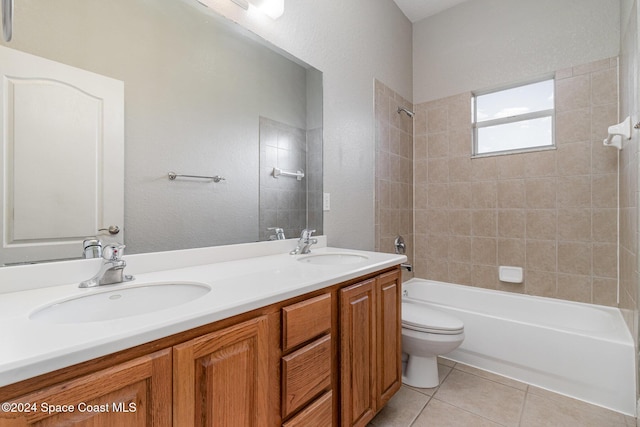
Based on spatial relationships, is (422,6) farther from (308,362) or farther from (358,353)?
(308,362)

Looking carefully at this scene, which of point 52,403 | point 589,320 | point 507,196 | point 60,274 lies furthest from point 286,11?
point 589,320

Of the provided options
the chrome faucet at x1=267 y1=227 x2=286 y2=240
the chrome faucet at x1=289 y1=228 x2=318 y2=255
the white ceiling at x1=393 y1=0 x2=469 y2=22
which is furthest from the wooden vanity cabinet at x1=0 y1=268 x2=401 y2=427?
the white ceiling at x1=393 y1=0 x2=469 y2=22

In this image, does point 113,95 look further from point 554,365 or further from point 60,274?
point 554,365

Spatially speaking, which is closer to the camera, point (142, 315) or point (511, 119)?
point (142, 315)

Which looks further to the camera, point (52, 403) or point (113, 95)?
point (113, 95)

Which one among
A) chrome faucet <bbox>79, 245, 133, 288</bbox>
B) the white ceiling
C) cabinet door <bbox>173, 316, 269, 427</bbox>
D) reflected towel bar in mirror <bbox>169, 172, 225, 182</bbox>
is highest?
the white ceiling

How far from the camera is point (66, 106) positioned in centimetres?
90

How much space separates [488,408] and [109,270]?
1929 mm

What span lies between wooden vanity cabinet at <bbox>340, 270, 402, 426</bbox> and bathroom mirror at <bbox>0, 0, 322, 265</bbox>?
63 centimetres

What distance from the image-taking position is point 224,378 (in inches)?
26.7

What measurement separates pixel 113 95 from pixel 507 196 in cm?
269

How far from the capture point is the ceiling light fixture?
136 cm

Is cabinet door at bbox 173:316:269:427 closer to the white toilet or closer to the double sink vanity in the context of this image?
the double sink vanity

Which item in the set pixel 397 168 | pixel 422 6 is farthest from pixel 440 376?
pixel 422 6
